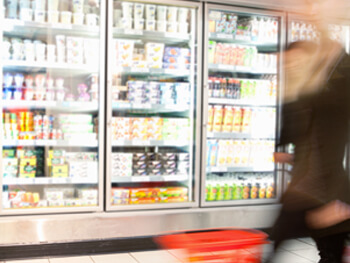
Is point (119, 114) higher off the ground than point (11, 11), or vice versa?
point (11, 11)

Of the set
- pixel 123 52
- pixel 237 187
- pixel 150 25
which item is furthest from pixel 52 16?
pixel 237 187

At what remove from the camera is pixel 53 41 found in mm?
3887

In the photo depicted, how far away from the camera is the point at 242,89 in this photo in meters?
4.34

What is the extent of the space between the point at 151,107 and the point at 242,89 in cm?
101

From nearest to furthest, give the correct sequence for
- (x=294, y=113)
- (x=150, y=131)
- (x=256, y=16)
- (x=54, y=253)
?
1. (x=294, y=113)
2. (x=54, y=253)
3. (x=150, y=131)
4. (x=256, y=16)

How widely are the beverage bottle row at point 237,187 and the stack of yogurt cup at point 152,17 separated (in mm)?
1548

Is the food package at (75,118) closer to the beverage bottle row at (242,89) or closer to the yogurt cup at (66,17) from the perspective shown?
the yogurt cup at (66,17)

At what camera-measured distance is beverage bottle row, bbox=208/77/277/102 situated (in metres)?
4.24

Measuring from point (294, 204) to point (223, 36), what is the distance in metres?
2.59

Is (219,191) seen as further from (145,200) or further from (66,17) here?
(66,17)

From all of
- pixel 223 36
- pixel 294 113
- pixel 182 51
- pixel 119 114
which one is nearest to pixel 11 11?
pixel 119 114

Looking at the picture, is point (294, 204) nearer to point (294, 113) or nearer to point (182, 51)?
point (294, 113)

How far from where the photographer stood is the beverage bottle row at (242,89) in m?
4.24

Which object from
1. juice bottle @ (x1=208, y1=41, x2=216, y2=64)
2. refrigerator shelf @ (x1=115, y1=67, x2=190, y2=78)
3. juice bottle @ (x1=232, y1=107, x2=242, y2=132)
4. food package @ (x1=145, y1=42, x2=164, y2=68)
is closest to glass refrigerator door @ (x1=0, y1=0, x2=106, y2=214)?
refrigerator shelf @ (x1=115, y1=67, x2=190, y2=78)
